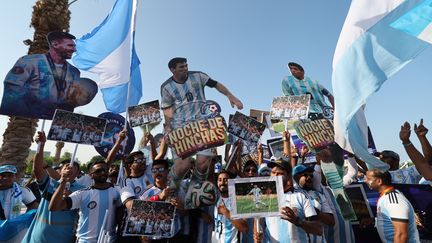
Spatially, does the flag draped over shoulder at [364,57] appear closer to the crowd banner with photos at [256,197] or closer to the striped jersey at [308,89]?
the crowd banner with photos at [256,197]

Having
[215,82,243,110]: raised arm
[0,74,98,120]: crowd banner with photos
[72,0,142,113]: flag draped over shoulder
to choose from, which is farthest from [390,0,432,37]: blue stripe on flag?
[0,74,98,120]: crowd banner with photos

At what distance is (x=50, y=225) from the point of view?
3619 mm

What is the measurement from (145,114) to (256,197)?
12.3ft

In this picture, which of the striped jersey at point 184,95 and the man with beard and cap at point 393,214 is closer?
the man with beard and cap at point 393,214

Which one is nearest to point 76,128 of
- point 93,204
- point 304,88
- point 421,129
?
point 93,204

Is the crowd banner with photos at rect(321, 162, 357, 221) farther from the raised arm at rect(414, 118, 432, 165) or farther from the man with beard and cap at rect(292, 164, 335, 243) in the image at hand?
the raised arm at rect(414, 118, 432, 165)

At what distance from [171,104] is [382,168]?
370 centimetres

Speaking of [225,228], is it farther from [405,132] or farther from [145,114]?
[145,114]

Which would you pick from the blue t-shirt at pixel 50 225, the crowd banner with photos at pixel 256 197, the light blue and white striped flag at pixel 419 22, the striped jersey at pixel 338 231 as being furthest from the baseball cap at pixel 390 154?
the blue t-shirt at pixel 50 225

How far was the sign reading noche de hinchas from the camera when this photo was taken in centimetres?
389

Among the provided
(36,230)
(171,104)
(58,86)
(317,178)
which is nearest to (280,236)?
(317,178)

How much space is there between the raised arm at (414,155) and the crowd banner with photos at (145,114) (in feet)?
13.7

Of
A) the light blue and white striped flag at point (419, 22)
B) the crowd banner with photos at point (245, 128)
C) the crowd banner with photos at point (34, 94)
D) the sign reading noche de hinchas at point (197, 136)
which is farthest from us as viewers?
the crowd banner with photos at point (245, 128)

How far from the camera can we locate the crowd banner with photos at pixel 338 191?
396cm
